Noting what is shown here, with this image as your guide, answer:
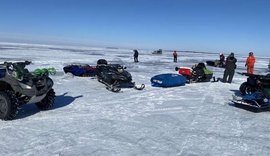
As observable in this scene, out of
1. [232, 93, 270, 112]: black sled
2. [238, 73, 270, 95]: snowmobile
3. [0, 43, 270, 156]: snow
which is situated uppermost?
[238, 73, 270, 95]: snowmobile

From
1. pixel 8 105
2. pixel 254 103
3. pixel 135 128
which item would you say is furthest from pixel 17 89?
pixel 254 103

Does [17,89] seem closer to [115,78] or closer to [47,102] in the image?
[47,102]

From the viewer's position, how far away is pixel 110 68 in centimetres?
1255

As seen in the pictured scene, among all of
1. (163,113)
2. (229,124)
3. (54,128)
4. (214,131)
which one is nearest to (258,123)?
(229,124)

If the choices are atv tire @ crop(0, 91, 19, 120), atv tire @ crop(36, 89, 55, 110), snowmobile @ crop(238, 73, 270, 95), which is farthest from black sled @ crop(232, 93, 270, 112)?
atv tire @ crop(0, 91, 19, 120)

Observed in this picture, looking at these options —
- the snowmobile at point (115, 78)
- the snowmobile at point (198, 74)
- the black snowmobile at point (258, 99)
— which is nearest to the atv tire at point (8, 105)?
the snowmobile at point (115, 78)

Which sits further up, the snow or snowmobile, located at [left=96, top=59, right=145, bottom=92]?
snowmobile, located at [left=96, top=59, right=145, bottom=92]

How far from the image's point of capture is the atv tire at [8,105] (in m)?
6.41

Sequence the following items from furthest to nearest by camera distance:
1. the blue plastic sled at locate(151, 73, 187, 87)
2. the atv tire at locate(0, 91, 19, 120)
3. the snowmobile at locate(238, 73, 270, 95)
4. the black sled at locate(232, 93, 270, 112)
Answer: the blue plastic sled at locate(151, 73, 187, 87)
the snowmobile at locate(238, 73, 270, 95)
the black sled at locate(232, 93, 270, 112)
the atv tire at locate(0, 91, 19, 120)

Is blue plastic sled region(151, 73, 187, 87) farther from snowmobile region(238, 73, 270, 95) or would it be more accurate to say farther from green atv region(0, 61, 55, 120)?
green atv region(0, 61, 55, 120)

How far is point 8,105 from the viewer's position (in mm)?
6406

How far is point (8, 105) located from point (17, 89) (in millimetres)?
473

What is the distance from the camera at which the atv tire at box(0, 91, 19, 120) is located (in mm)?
6414

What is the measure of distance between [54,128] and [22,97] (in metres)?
1.42
